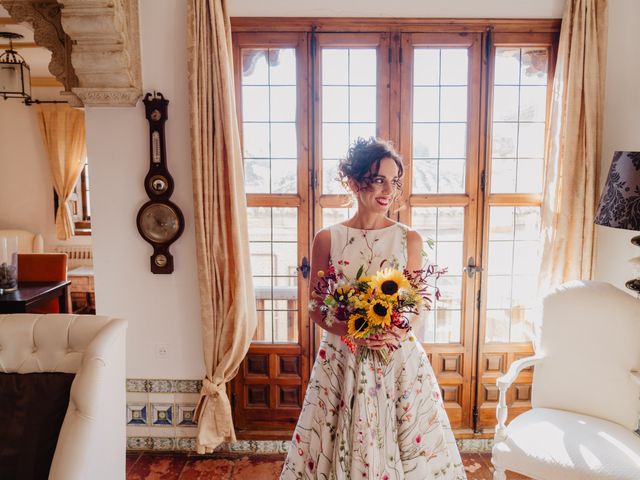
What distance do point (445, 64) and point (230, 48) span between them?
1.27m

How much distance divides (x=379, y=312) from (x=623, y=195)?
128 cm

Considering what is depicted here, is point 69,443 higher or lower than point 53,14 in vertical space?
lower

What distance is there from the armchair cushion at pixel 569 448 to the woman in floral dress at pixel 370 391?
0.28 m

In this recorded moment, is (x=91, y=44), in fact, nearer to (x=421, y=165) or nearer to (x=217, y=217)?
(x=217, y=217)

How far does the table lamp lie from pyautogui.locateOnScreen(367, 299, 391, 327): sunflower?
1183mm

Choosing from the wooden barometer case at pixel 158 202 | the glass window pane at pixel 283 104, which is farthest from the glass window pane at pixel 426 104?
the wooden barometer case at pixel 158 202

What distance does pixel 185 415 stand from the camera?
2.85 meters

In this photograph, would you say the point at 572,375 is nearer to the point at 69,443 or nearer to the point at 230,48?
the point at 69,443

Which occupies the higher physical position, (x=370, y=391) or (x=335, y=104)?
(x=335, y=104)

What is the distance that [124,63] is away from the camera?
8.22 ft

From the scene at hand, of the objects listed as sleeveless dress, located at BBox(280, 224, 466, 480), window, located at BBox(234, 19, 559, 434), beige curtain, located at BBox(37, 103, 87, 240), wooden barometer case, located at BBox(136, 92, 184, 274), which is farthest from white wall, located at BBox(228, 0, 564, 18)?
beige curtain, located at BBox(37, 103, 87, 240)

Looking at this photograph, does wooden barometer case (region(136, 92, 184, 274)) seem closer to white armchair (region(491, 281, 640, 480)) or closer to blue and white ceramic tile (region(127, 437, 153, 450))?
blue and white ceramic tile (region(127, 437, 153, 450))

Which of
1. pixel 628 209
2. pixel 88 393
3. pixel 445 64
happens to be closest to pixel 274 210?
pixel 445 64

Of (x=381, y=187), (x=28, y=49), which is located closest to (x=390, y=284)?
(x=381, y=187)
